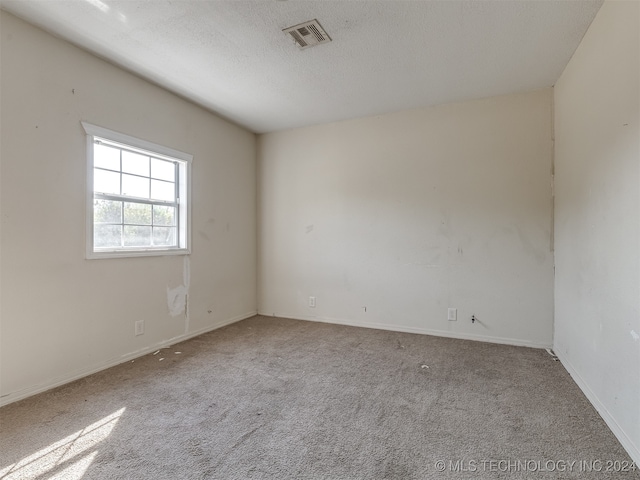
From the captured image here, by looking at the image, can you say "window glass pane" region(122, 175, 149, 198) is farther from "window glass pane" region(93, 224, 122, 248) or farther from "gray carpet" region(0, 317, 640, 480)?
"gray carpet" region(0, 317, 640, 480)

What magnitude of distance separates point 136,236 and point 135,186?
47 cm

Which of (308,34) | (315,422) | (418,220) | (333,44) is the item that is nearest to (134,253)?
(315,422)

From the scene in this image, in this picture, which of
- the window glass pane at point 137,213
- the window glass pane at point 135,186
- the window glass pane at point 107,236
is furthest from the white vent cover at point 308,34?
the window glass pane at point 107,236

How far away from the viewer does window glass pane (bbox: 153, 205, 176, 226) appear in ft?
10.3

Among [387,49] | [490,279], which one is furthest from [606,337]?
[387,49]

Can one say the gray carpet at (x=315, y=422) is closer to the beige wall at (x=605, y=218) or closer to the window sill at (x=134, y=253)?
the beige wall at (x=605, y=218)

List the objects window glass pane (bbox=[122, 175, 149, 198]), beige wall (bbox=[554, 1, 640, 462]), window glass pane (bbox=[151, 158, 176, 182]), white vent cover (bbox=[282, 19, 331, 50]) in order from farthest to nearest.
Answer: window glass pane (bbox=[151, 158, 176, 182]), window glass pane (bbox=[122, 175, 149, 198]), white vent cover (bbox=[282, 19, 331, 50]), beige wall (bbox=[554, 1, 640, 462])

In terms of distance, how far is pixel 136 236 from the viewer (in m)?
2.93

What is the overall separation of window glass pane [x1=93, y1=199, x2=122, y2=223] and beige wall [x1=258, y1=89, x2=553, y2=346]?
1976 mm

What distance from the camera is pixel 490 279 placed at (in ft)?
10.8

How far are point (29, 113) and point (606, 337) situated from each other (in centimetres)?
404

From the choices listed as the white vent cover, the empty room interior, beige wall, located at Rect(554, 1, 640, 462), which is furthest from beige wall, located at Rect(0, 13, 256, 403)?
beige wall, located at Rect(554, 1, 640, 462)

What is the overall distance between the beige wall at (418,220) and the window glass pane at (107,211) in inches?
77.8

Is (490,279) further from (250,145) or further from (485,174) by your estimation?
(250,145)
